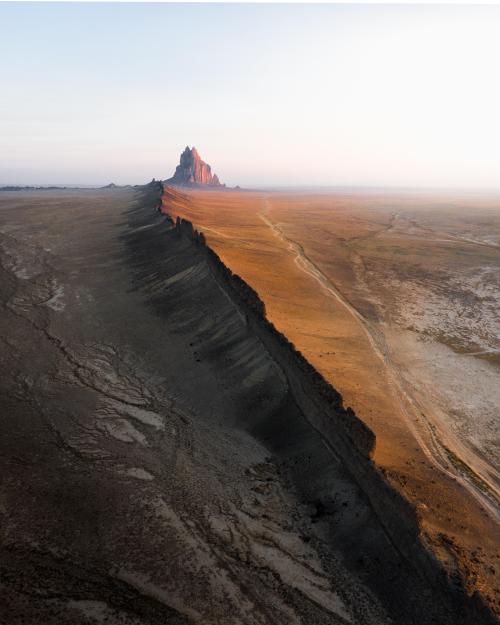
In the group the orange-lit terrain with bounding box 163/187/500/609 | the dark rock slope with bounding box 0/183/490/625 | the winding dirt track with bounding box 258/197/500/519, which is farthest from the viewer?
the winding dirt track with bounding box 258/197/500/519

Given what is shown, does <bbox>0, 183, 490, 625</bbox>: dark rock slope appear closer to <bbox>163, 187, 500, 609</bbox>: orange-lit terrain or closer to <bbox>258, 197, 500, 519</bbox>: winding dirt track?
<bbox>163, 187, 500, 609</bbox>: orange-lit terrain

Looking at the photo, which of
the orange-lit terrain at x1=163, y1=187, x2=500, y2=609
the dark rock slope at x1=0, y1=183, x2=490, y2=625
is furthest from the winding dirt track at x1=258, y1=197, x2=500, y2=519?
the dark rock slope at x1=0, y1=183, x2=490, y2=625

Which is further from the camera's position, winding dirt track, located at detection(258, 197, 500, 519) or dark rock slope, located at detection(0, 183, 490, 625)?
winding dirt track, located at detection(258, 197, 500, 519)

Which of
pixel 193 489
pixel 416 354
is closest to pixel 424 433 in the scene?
pixel 416 354

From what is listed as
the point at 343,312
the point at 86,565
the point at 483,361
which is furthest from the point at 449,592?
the point at 343,312

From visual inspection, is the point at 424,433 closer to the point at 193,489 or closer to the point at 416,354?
the point at 416,354

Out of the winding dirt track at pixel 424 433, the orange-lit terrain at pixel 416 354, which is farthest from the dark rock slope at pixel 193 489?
the winding dirt track at pixel 424 433

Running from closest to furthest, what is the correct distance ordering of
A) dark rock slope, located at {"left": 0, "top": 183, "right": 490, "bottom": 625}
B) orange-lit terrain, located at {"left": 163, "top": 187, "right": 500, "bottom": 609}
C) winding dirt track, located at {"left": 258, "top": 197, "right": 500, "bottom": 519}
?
dark rock slope, located at {"left": 0, "top": 183, "right": 490, "bottom": 625} → orange-lit terrain, located at {"left": 163, "top": 187, "right": 500, "bottom": 609} → winding dirt track, located at {"left": 258, "top": 197, "right": 500, "bottom": 519}

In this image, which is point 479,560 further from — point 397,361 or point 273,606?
point 397,361
